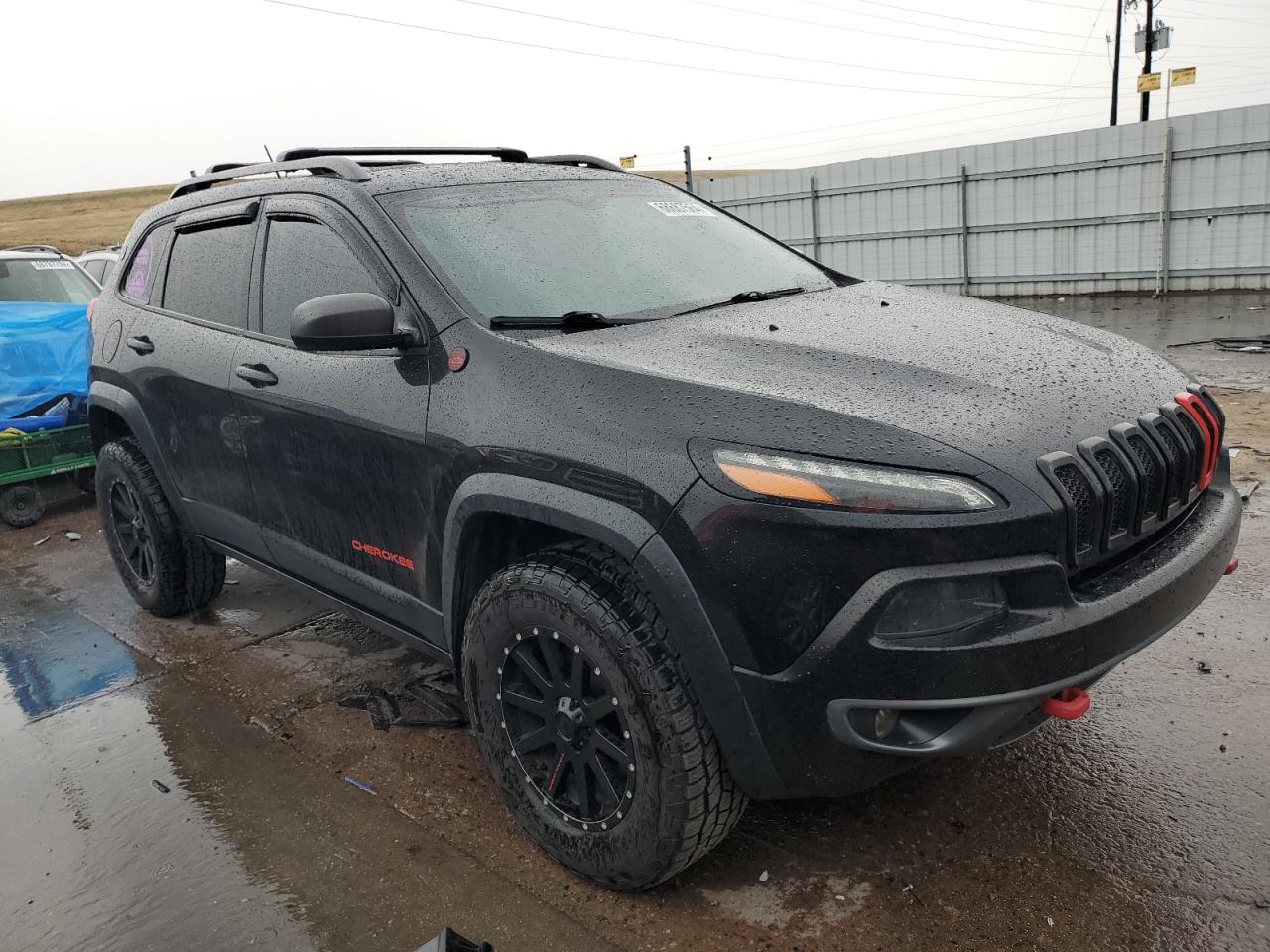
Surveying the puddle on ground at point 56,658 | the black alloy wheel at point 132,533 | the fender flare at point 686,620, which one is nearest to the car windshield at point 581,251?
the fender flare at point 686,620

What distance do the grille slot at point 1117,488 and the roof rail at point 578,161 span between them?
7.72 feet

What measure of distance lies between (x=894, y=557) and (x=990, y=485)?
0.80 ft

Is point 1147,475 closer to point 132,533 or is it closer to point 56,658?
point 132,533

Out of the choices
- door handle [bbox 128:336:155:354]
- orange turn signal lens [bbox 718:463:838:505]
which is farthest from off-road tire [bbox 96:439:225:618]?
orange turn signal lens [bbox 718:463:838:505]

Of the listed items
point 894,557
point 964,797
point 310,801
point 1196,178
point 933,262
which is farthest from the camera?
point 933,262

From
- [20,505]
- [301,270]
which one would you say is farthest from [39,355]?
[301,270]

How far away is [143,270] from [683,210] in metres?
2.42

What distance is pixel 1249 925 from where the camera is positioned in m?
2.25

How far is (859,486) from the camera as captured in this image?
6.50ft

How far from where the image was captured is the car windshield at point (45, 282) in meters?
8.02

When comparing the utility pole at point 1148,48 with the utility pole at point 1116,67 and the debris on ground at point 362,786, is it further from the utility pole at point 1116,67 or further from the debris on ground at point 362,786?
the debris on ground at point 362,786

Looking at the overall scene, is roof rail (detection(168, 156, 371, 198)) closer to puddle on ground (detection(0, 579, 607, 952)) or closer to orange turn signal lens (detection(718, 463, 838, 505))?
orange turn signal lens (detection(718, 463, 838, 505))

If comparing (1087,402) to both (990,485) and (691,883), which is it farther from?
(691,883)

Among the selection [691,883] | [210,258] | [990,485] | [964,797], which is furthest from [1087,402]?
[210,258]
